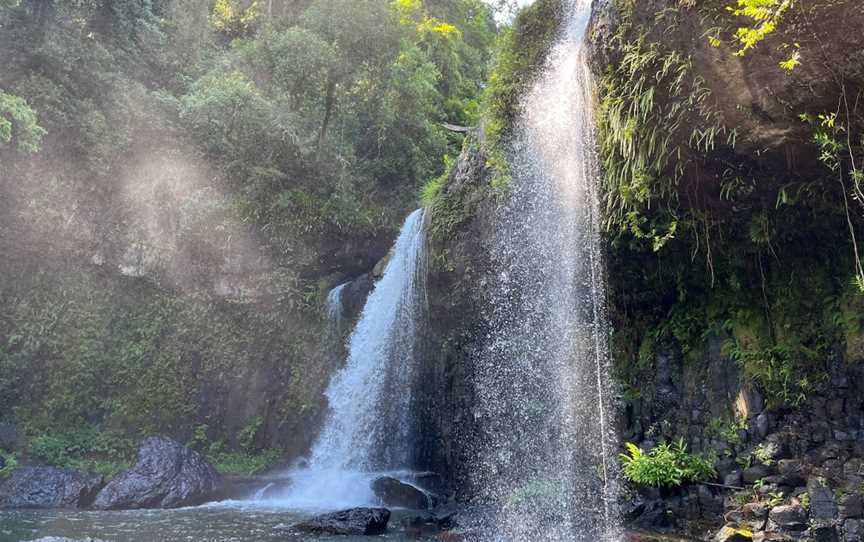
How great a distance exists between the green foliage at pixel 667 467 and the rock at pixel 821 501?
122cm

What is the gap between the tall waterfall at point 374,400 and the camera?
12445mm

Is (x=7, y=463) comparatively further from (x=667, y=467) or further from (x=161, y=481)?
(x=667, y=467)

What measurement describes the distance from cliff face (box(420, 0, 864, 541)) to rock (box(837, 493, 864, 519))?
2cm

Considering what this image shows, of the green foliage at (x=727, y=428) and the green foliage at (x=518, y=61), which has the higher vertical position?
the green foliage at (x=518, y=61)

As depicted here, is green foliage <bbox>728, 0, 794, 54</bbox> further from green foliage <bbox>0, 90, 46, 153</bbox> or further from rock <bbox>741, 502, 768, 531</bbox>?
green foliage <bbox>0, 90, 46, 153</bbox>

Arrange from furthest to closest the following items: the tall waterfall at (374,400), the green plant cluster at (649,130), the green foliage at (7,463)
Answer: the tall waterfall at (374,400) → the green foliage at (7,463) → the green plant cluster at (649,130)

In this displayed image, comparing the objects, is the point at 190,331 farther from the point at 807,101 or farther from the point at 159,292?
the point at 807,101

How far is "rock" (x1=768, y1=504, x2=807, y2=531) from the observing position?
669 cm

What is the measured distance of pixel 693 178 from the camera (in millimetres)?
7867

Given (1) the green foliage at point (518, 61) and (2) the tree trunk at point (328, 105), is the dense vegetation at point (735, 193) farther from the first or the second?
(2) the tree trunk at point (328, 105)

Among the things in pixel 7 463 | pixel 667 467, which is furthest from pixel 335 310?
pixel 667 467

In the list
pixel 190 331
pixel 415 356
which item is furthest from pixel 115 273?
pixel 415 356

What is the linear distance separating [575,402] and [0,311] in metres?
13.1

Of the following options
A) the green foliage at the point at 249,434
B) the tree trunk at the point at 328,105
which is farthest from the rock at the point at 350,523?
the tree trunk at the point at 328,105
